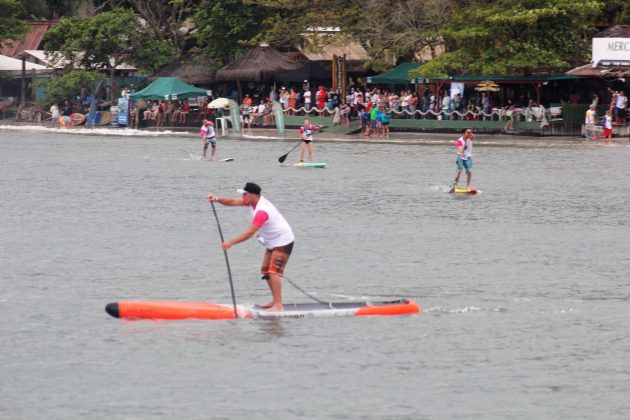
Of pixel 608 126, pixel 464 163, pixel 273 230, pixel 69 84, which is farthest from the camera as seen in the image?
pixel 69 84

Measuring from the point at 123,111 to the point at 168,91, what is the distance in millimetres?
4704

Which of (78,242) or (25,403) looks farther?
(78,242)

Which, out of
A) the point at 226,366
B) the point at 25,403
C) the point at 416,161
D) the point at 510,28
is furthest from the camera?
the point at 510,28

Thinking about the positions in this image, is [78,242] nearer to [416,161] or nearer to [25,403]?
[25,403]

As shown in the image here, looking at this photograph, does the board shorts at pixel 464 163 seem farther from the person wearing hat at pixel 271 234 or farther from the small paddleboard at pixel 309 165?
the person wearing hat at pixel 271 234

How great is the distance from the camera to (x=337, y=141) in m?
55.4

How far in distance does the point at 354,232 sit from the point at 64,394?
13030 mm

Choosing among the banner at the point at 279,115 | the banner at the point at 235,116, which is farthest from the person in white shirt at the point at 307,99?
the banner at the point at 235,116

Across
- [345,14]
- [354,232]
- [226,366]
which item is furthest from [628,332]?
[345,14]

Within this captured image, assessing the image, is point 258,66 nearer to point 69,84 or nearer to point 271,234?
point 69,84

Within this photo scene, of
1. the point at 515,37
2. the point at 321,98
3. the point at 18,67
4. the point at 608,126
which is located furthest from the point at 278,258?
the point at 18,67

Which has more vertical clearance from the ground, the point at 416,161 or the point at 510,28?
the point at 510,28

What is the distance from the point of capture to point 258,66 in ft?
204

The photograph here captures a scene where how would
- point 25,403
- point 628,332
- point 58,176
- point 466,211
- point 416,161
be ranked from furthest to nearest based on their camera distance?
point 416,161
point 58,176
point 466,211
point 628,332
point 25,403
